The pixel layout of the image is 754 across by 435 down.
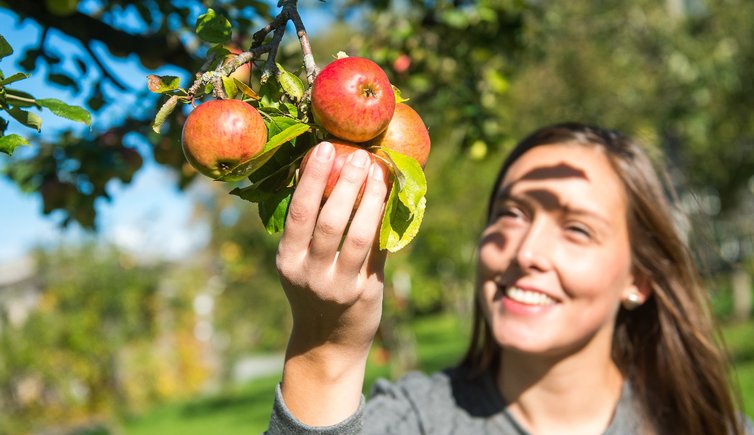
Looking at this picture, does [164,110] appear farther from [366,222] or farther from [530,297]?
[530,297]

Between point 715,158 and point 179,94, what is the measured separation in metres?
12.0

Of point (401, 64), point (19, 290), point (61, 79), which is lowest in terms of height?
point (19, 290)

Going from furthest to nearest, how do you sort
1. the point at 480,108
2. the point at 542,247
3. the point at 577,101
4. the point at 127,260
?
the point at 127,260 → the point at 577,101 → the point at 480,108 → the point at 542,247

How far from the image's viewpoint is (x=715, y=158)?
458 inches

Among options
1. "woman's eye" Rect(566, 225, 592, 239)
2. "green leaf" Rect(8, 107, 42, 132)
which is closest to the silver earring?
"woman's eye" Rect(566, 225, 592, 239)

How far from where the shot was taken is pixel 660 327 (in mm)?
2123

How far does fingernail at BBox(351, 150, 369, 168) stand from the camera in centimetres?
97

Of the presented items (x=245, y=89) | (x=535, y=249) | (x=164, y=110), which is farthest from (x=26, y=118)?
(x=535, y=249)

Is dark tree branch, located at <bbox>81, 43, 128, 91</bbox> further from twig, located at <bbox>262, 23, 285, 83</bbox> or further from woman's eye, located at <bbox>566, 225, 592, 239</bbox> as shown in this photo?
woman's eye, located at <bbox>566, 225, 592, 239</bbox>

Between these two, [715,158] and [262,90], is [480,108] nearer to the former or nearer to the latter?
[262,90]

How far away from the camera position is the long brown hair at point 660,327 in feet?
6.57

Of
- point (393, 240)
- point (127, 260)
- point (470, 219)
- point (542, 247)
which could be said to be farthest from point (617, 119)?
point (393, 240)

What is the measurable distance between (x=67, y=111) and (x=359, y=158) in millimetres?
489

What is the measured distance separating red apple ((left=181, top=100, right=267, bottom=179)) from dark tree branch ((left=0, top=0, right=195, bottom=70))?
0.98 metres
